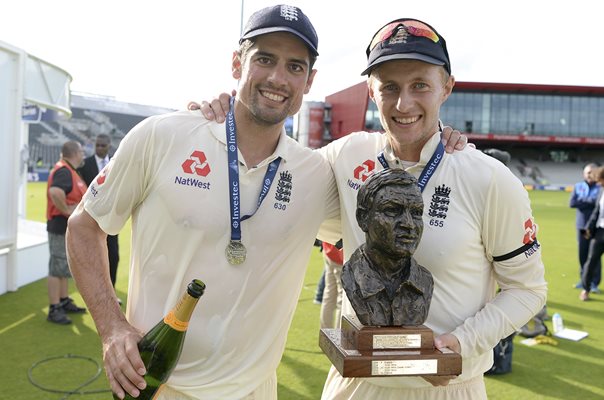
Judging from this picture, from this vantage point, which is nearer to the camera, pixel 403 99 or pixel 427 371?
pixel 427 371

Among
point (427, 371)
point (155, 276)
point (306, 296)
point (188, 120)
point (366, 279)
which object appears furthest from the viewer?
point (306, 296)

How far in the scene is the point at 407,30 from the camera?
2.10 meters

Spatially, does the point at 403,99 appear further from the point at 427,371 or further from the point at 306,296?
the point at 306,296

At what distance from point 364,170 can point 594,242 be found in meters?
7.04

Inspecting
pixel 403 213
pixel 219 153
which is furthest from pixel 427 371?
pixel 219 153

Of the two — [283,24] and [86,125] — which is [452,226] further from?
[86,125]

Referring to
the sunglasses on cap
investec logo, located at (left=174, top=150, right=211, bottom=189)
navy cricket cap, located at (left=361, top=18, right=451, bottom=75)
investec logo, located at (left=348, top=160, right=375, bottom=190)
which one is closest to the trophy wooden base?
investec logo, located at (left=348, top=160, right=375, bottom=190)

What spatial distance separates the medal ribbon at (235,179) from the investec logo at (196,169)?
0.11m

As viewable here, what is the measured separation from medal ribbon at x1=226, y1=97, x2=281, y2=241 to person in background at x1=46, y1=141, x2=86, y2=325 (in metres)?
4.51

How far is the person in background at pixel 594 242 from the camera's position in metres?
7.76

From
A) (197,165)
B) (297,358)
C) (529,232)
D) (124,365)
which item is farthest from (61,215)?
(529,232)

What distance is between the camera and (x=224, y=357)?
2107 mm

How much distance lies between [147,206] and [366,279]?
1.02 m

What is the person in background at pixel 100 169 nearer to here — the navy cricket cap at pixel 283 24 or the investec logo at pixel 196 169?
the investec logo at pixel 196 169
